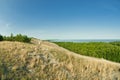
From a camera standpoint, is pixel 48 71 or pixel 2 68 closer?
pixel 2 68

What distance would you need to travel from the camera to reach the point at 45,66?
12.6 meters

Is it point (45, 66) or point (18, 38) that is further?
point (18, 38)

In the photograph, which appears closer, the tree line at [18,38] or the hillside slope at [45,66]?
the hillside slope at [45,66]

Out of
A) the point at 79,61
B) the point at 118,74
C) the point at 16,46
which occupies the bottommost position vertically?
the point at 118,74

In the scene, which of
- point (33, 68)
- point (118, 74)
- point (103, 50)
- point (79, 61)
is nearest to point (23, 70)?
point (33, 68)

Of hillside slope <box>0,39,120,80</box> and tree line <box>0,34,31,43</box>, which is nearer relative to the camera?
hillside slope <box>0,39,120,80</box>

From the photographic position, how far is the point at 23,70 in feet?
39.0

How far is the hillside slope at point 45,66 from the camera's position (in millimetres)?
11766

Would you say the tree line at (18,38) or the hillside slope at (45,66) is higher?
the tree line at (18,38)

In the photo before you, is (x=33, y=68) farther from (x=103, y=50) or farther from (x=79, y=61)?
(x=103, y=50)

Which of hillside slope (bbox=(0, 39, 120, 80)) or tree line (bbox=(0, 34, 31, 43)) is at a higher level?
tree line (bbox=(0, 34, 31, 43))

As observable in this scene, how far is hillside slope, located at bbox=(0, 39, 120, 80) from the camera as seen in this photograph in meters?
11.8

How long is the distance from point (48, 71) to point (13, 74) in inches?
77.7

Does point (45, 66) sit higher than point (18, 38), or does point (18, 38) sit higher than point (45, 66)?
point (18, 38)
